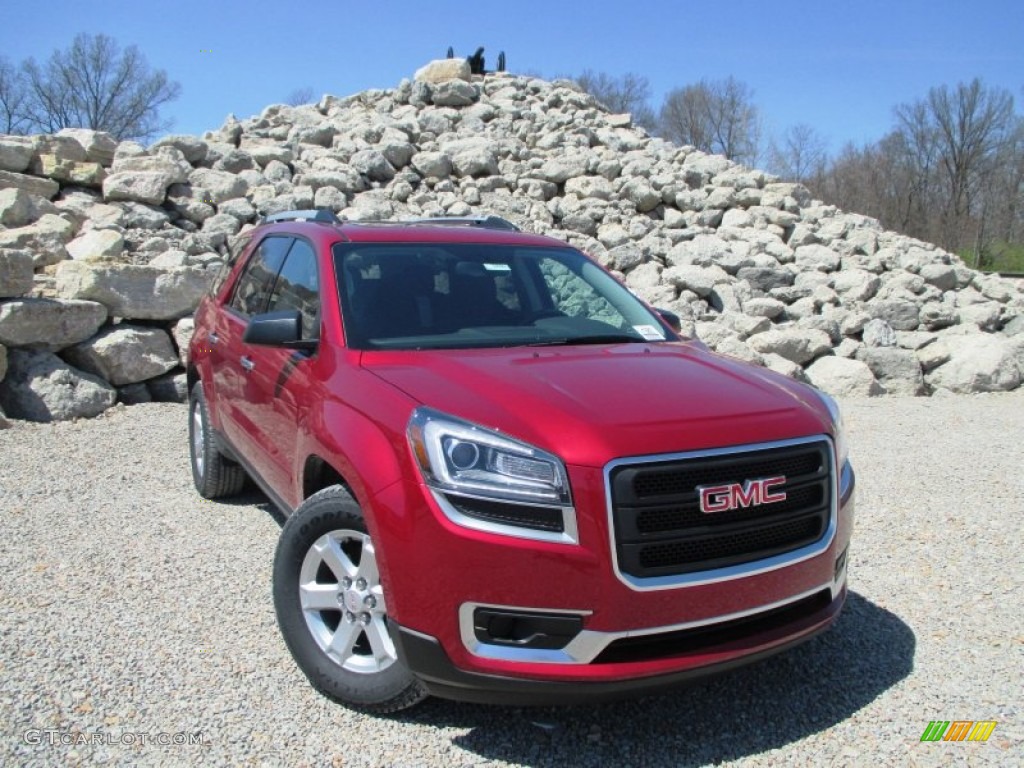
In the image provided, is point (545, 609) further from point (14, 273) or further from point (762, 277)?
point (762, 277)

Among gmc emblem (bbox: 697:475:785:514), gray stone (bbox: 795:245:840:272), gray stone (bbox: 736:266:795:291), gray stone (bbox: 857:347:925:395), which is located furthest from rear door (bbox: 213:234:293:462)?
gray stone (bbox: 795:245:840:272)

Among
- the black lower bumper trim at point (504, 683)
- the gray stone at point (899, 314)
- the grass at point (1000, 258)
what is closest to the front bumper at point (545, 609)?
the black lower bumper trim at point (504, 683)

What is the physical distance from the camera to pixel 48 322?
8250 millimetres

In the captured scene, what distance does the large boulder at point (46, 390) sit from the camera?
26.4 feet

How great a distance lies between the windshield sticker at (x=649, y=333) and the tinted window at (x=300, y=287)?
61.2 inches

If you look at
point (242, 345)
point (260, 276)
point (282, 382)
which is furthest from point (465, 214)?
point (282, 382)

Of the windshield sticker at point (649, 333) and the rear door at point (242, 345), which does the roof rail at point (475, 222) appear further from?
the windshield sticker at point (649, 333)

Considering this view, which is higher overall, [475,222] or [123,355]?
[475,222]

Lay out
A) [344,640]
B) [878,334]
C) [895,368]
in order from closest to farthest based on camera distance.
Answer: [344,640], [895,368], [878,334]

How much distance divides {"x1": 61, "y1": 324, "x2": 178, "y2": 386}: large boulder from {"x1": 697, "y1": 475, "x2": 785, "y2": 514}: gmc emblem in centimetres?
756

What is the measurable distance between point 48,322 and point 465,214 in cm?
743

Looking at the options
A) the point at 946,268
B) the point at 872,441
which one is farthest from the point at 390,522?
the point at 946,268

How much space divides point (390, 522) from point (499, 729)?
0.95 metres

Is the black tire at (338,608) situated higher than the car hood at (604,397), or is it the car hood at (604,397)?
the car hood at (604,397)
